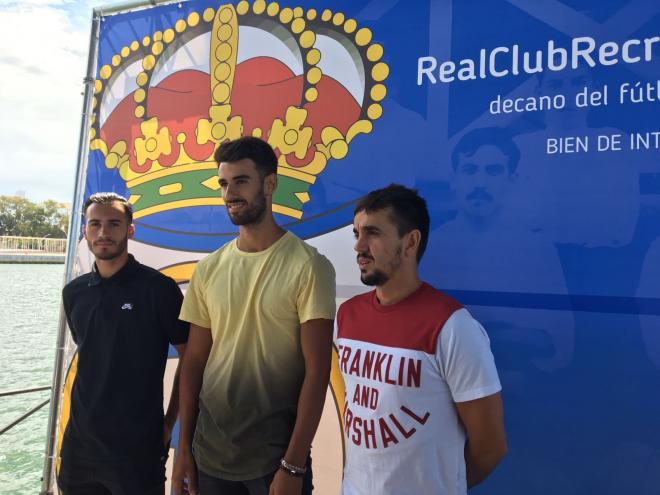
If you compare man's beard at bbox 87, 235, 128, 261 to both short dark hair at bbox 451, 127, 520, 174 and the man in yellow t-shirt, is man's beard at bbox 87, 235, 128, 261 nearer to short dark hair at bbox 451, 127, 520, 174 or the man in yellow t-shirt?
the man in yellow t-shirt

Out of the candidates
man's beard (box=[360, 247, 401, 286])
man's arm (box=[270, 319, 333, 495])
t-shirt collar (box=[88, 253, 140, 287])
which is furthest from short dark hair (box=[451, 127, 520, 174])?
t-shirt collar (box=[88, 253, 140, 287])

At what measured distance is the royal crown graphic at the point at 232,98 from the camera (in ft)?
5.71

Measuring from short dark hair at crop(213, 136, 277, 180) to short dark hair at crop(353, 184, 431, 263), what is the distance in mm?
349

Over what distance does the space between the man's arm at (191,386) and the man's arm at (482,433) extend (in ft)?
2.50

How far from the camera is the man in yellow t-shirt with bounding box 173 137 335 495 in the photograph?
121 cm

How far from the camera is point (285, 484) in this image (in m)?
1.17

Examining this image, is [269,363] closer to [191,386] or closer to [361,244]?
[191,386]

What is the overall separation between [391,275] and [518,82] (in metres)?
0.83

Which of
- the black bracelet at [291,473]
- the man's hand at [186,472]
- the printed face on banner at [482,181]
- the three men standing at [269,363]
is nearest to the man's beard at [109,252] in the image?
the three men standing at [269,363]

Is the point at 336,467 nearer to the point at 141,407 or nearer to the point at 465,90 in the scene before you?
the point at 141,407

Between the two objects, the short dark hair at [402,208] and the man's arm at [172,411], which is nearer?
the short dark hair at [402,208]

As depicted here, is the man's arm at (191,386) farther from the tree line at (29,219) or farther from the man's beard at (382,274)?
the tree line at (29,219)

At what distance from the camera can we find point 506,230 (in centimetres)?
148

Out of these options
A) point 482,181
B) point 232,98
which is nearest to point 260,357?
point 482,181
